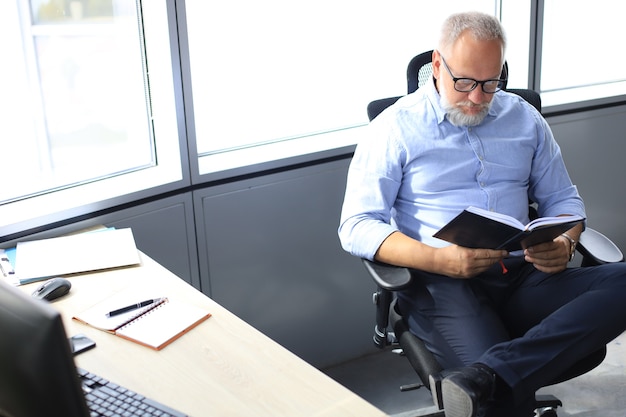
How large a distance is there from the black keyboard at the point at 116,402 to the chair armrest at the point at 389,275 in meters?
0.70

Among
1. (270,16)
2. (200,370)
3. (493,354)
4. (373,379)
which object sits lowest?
(373,379)

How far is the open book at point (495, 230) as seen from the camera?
1733 mm

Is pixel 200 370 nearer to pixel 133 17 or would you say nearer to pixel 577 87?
pixel 133 17

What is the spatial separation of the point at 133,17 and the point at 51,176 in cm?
56

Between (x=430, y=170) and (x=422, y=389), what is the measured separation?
3.25ft

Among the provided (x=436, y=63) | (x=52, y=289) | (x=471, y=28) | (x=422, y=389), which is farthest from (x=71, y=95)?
(x=422, y=389)

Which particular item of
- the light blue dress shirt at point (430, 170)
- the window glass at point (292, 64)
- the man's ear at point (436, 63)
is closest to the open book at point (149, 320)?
the light blue dress shirt at point (430, 170)

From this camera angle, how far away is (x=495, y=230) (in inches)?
69.6

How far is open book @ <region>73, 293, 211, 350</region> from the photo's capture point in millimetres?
1504

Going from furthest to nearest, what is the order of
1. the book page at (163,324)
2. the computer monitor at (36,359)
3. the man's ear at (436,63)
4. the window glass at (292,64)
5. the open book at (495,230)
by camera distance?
1. the window glass at (292,64)
2. the man's ear at (436,63)
3. the open book at (495,230)
4. the book page at (163,324)
5. the computer monitor at (36,359)

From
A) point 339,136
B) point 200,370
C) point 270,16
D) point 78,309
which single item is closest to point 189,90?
point 270,16

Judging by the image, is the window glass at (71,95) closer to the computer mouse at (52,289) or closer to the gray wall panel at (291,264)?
the gray wall panel at (291,264)

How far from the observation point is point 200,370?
138 centimetres

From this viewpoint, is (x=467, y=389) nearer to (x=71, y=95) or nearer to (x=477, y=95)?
(x=477, y=95)
